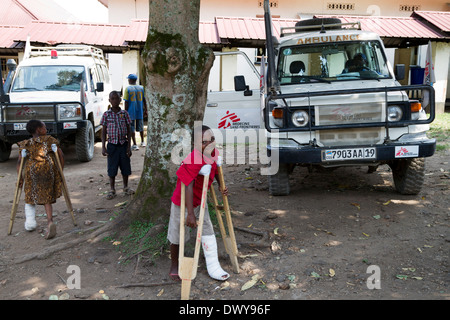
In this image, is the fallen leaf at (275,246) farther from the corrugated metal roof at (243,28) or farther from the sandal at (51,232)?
the corrugated metal roof at (243,28)

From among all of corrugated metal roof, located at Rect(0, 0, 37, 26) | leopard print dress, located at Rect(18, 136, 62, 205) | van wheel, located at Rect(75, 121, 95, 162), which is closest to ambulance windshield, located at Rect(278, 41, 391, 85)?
leopard print dress, located at Rect(18, 136, 62, 205)

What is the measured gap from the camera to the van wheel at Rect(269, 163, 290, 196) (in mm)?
5656

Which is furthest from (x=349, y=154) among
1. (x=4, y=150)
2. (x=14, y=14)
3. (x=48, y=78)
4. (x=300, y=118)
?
(x=14, y=14)

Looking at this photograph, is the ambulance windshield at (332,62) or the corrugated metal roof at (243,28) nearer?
the ambulance windshield at (332,62)

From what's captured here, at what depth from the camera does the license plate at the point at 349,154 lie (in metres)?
4.99

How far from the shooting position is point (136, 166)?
8461 millimetres

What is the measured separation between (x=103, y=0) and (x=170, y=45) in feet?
63.9

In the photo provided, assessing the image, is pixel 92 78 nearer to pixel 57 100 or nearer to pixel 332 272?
pixel 57 100

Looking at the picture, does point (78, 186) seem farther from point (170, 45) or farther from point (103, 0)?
point (103, 0)

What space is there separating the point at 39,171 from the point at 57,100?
177 inches

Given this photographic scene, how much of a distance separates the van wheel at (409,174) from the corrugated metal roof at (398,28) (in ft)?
33.0

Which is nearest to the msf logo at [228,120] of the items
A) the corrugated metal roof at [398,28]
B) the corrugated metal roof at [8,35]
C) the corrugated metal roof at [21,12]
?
the corrugated metal roof at [398,28]

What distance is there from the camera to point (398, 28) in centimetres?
1508
